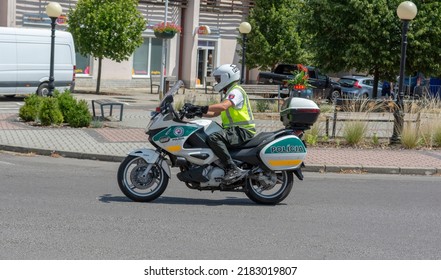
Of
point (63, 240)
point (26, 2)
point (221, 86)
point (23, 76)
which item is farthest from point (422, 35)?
point (63, 240)

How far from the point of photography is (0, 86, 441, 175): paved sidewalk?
13.9m

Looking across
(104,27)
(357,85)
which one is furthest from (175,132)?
(357,85)

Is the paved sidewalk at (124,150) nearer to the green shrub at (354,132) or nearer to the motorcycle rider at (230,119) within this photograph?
the green shrub at (354,132)

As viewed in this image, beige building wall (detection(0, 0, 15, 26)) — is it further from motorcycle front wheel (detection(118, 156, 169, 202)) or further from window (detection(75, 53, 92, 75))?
motorcycle front wheel (detection(118, 156, 169, 202))

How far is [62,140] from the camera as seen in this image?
51.1 feet

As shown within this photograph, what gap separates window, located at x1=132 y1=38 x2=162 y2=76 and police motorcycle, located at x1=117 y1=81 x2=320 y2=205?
3020cm

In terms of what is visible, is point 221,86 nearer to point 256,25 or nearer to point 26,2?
point 26,2

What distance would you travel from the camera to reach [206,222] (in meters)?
8.36

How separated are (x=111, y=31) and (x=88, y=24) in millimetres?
961

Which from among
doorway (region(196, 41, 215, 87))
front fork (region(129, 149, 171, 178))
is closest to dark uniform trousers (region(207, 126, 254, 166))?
front fork (region(129, 149, 171, 178))

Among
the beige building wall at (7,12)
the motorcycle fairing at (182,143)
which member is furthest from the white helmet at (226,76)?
the beige building wall at (7,12)

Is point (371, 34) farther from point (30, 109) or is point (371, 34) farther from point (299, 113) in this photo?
point (299, 113)

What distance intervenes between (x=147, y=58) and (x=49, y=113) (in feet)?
73.3

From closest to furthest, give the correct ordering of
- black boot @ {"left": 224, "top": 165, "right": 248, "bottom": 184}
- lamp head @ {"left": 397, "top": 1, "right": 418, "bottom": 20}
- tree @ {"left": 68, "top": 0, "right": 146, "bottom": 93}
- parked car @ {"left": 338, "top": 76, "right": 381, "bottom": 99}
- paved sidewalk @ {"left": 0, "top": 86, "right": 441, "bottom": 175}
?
black boot @ {"left": 224, "top": 165, "right": 248, "bottom": 184}, paved sidewalk @ {"left": 0, "top": 86, "right": 441, "bottom": 175}, lamp head @ {"left": 397, "top": 1, "right": 418, "bottom": 20}, tree @ {"left": 68, "top": 0, "right": 146, "bottom": 93}, parked car @ {"left": 338, "top": 76, "right": 381, "bottom": 99}
